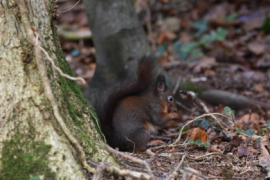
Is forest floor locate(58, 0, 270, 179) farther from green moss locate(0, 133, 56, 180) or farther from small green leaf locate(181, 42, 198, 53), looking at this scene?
green moss locate(0, 133, 56, 180)

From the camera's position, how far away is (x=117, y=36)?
6031mm

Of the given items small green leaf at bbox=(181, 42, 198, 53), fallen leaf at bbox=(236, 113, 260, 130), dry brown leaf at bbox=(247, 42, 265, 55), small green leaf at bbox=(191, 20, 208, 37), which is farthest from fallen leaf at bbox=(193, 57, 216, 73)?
fallen leaf at bbox=(236, 113, 260, 130)

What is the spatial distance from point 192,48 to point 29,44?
5400 millimetres

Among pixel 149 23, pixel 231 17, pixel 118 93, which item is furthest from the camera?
pixel 231 17

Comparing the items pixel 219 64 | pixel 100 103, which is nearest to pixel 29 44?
pixel 100 103

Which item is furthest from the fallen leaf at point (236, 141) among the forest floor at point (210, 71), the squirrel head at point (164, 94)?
the squirrel head at point (164, 94)

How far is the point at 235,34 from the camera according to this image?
8945 mm

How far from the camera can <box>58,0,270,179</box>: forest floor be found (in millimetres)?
3551

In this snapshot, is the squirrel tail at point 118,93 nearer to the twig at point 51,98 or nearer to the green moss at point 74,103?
the green moss at point 74,103

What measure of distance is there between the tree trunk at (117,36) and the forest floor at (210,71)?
64 cm

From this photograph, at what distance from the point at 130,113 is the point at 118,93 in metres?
0.20

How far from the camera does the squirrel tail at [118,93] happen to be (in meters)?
4.13

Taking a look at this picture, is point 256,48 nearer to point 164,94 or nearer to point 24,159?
point 164,94

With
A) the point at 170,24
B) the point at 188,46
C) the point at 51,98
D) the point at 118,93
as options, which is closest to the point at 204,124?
the point at 118,93
